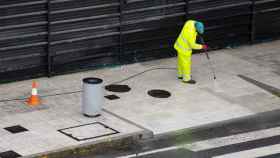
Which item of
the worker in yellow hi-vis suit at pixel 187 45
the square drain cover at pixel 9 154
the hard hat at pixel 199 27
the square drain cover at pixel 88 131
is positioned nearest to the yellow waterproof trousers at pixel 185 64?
the worker in yellow hi-vis suit at pixel 187 45

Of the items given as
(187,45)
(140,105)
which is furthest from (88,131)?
(187,45)

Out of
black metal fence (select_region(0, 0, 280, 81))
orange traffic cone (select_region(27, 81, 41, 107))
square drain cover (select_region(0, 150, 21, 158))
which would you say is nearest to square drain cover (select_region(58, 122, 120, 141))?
square drain cover (select_region(0, 150, 21, 158))

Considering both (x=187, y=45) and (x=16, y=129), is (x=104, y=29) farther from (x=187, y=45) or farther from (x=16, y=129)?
(x=16, y=129)

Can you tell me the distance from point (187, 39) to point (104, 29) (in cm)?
226

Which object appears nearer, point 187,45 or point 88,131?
point 88,131

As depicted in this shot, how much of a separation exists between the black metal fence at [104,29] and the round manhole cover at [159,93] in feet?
7.01

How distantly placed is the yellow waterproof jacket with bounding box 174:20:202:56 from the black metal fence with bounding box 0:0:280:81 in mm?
1760

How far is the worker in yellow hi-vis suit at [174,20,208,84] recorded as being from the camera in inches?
871

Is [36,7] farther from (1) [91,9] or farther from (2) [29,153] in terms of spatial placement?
(2) [29,153]

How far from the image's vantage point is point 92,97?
64.4 feet

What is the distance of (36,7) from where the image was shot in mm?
21859

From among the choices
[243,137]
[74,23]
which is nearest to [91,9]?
[74,23]

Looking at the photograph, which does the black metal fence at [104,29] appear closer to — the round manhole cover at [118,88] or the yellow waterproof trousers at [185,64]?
the round manhole cover at [118,88]

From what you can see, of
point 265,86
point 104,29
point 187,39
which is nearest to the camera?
point 187,39
